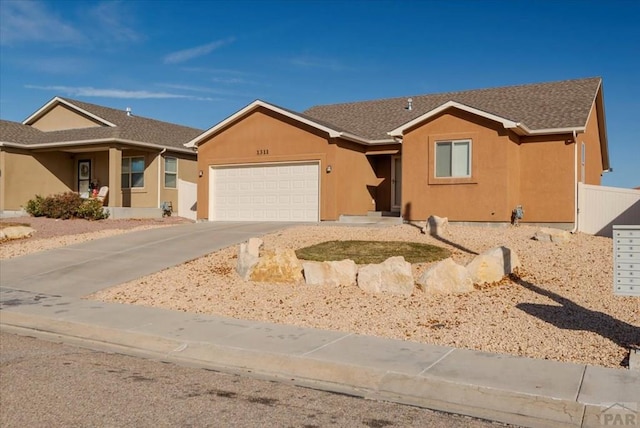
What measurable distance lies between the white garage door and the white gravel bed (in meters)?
7.29

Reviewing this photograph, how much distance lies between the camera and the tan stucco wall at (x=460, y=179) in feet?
59.6

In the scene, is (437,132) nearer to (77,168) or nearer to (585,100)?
(585,100)

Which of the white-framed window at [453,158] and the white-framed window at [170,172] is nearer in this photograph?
the white-framed window at [453,158]

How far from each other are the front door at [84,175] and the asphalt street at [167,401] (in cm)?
2360

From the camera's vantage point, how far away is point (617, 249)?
7.11m

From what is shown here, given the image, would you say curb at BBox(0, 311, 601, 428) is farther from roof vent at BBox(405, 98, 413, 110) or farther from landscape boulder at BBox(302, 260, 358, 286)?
roof vent at BBox(405, 98, 413, 110)

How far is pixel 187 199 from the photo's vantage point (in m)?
28.0

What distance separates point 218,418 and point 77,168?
2724 cm

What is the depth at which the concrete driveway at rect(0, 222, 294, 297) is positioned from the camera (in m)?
12.4

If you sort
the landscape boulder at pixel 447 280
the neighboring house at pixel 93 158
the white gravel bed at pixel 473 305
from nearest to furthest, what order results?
the white gravel bed at pixel 473 305, the landscape boulder at pixel 447 280, the neighboring house at pixel 93 158

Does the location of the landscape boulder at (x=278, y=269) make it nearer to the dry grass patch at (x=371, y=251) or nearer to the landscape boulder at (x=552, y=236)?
the dry grass patch at (x=371, y=251)

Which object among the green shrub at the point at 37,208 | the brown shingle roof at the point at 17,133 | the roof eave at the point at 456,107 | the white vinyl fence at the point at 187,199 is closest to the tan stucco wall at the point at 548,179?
the roof eave at the point at 456,107

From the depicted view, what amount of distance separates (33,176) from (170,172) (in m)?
6.67

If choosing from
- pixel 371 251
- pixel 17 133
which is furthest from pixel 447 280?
pixel 17 133
